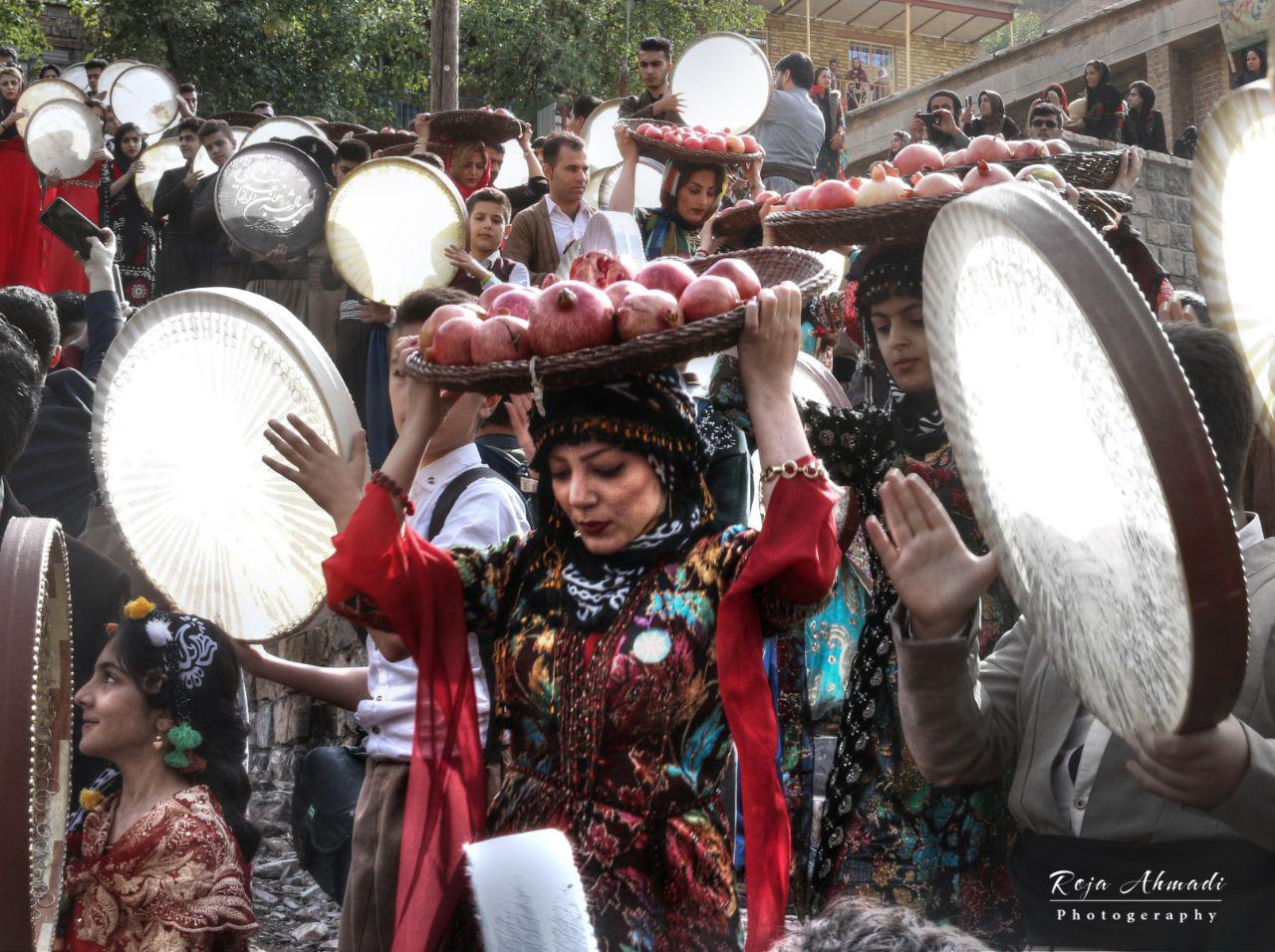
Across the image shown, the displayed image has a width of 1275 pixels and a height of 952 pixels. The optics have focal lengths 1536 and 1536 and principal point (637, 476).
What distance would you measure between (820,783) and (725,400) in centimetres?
176

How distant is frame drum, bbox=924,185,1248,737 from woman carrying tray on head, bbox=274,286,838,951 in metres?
0.43

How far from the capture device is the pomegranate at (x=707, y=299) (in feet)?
8.88

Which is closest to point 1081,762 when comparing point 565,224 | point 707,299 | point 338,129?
point 707,299

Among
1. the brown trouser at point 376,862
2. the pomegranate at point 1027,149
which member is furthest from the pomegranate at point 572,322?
the pomegranate at point 1027,149

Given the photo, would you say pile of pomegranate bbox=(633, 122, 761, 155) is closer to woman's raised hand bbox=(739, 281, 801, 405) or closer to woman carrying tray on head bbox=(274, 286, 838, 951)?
woman carrying tray on head bbox=(274, 286, 838, 951)

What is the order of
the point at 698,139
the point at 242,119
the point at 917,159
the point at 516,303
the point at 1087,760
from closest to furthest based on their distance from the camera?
the point at 1087,760 → the point at 516,303 → the point at 917,159 → the point at 698,139 → the point at 242,119


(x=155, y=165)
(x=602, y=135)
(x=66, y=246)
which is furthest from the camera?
(x=155, y=165)

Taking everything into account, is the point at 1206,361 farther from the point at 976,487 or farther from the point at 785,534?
the point at 785,534

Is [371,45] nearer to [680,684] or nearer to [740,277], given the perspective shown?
[740,277]

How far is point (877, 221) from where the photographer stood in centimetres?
357

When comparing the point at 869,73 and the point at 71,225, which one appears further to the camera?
the point at 869,73

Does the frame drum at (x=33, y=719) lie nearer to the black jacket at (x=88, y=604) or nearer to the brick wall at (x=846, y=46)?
the black jacket at (x=88, y=604)

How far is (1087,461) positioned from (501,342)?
1200 mm

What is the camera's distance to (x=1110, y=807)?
2461 mm
